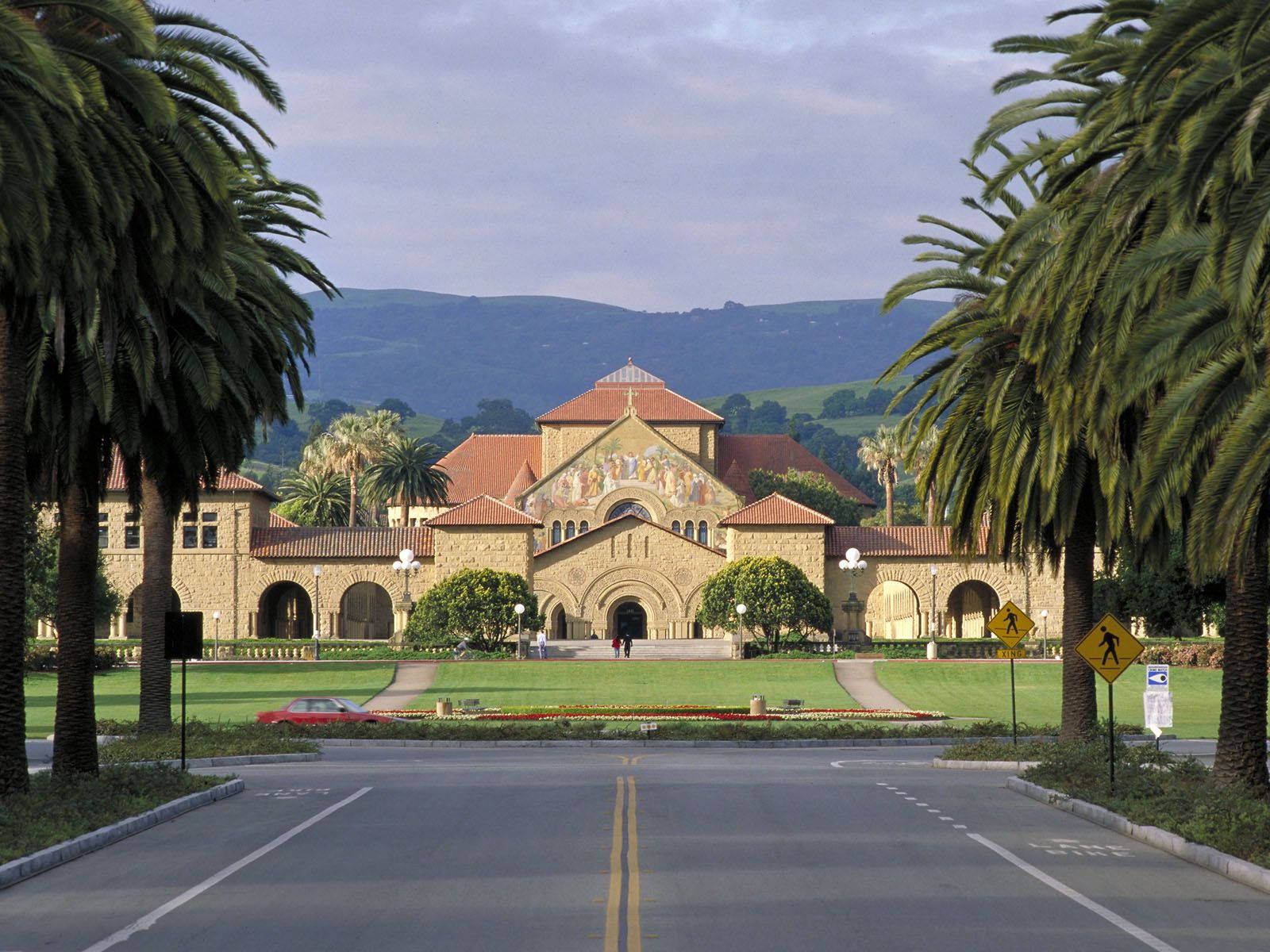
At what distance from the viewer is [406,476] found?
105m

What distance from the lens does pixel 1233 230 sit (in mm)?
14367

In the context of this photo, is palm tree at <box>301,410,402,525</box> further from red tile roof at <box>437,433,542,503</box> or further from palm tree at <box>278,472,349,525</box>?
red tile roof at <box>437,433,542,503</box>

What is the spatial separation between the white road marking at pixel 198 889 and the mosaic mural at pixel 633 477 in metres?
75.1

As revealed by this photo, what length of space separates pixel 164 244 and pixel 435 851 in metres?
7.71

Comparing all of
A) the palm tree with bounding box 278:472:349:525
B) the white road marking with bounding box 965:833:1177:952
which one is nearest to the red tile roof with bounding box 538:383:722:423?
the palm tree with bounding box 278:472:349:525

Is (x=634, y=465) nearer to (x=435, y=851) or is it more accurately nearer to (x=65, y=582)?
(x=65, y=582)

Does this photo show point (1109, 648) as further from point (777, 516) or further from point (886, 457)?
point (886, 457)

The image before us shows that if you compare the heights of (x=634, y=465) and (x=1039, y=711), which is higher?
(x=634, y=465)

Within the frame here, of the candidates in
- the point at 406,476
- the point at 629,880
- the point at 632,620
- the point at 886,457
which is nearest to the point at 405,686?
the point at 632,620

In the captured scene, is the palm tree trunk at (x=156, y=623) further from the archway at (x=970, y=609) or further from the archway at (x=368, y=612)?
the archway at (x=970, y=609)

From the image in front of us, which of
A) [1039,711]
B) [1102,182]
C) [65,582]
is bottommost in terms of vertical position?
[1039,711]

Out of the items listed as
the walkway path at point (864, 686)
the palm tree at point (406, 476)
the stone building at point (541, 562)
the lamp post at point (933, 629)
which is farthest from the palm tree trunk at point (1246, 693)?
the palm tree at point (406, 476)

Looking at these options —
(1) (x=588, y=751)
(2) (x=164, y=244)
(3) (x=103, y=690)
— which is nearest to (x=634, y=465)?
(3) (x=103, y=690)

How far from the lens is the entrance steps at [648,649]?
7394 centimetres
